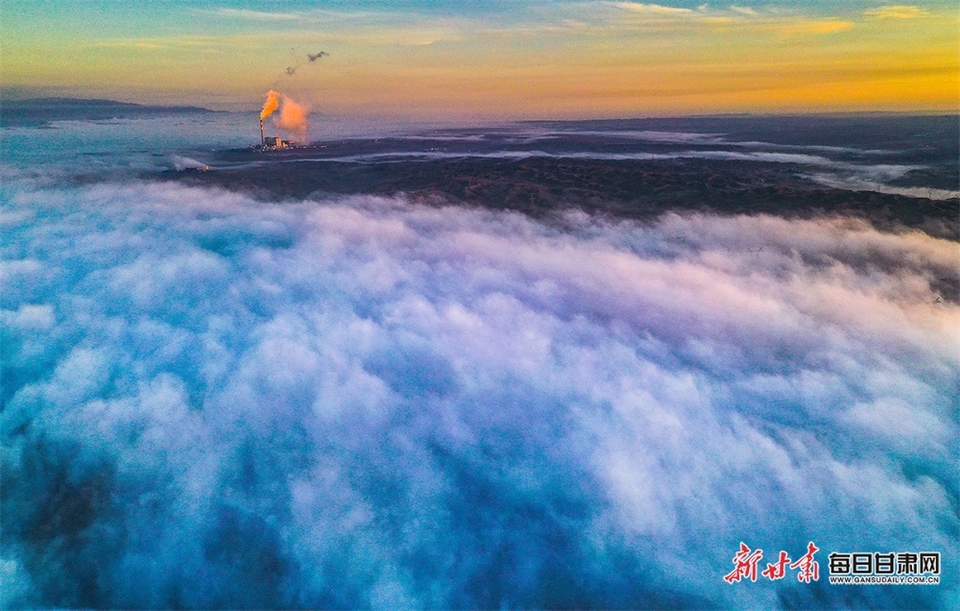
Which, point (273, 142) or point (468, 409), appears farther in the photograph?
point (273, 142)

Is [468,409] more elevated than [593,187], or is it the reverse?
[593,187]

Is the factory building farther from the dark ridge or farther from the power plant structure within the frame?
the dark ridge

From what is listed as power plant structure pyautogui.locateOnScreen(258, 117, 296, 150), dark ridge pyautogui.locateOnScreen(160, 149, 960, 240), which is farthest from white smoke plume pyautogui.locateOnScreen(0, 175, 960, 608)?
power plant structure pyautogui.locateOnScreen(258, 117, 296, 150)

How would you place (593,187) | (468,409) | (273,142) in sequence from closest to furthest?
1. (468,409)
2. (593,187)
3. (273,142)

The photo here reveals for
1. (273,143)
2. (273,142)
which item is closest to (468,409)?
(273,143)

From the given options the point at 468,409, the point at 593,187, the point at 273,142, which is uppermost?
the point at 273,142

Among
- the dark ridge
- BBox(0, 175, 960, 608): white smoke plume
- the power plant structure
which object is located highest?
the power plant structure

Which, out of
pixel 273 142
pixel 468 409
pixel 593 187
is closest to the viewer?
pixel 468 409

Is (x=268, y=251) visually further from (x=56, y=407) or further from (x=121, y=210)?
(x=56, y=407)

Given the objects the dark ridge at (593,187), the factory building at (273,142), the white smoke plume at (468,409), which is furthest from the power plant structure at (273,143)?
the white smoke plume at (468,409)

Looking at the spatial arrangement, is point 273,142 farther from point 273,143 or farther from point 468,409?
point 468,409
